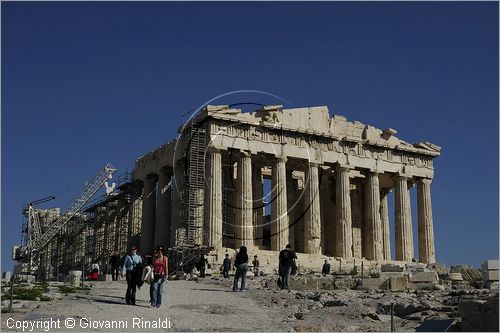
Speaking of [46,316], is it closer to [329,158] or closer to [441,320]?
[441,320]

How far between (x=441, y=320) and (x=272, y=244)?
92.7 feet

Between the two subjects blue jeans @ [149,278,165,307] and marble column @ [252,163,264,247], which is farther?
marble column @ [252,163,264,247]

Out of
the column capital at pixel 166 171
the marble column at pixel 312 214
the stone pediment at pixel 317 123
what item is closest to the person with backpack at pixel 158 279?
the stone pediment at pixel 317 123

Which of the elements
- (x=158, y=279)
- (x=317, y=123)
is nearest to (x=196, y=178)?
(x=317, y=123)

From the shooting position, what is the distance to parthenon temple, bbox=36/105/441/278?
45031mm

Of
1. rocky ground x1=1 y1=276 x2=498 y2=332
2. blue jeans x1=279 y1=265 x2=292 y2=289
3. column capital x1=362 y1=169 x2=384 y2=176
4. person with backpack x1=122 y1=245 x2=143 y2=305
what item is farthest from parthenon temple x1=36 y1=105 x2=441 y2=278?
person with backpack x1=122 y1=245 x2=143 y2=305

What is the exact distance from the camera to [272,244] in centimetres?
4616

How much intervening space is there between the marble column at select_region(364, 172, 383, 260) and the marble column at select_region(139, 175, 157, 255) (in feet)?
44.5

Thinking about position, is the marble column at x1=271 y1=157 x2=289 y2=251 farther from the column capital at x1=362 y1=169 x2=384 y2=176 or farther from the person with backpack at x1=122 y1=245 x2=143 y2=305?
the person with backpack at x1=122 y1=245 x2=143 y2=305

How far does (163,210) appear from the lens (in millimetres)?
49406

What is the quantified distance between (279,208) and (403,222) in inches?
380

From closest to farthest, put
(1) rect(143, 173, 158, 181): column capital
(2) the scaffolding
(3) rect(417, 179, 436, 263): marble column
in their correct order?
(2) the scaffolding → (3) rect(417, 179, 436, 263): marble column → (1) rect(143, 173, 158, 181): column capital

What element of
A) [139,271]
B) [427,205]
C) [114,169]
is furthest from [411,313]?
[114,169]

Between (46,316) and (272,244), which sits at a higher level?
(272,244)
